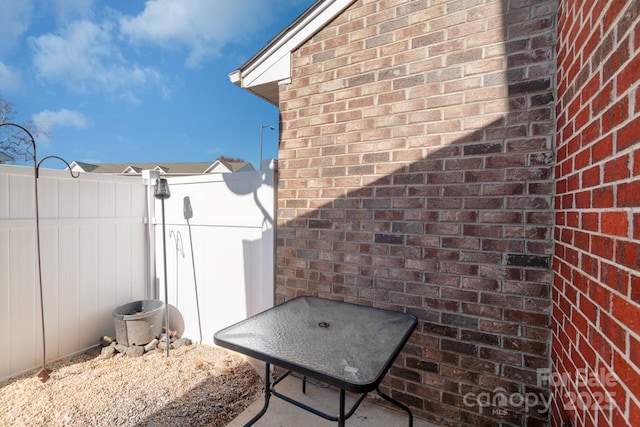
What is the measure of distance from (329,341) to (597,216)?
4.00 ft

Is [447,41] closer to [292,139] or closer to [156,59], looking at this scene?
[292,139]

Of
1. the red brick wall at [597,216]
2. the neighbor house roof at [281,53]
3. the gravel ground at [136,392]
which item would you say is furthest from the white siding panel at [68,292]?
the red brick wall at [597,216]

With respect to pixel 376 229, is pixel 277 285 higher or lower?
lower

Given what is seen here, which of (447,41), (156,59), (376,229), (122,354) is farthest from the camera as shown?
(156,59)

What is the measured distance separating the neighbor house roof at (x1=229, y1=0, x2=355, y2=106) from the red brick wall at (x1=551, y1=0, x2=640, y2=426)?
59.0 inches

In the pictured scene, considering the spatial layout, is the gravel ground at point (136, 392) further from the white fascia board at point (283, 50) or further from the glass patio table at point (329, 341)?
the white fascia board at point (283, 50)

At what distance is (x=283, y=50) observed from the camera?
8.22 ft

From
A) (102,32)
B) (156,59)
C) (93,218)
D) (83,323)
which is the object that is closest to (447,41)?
(93,218)

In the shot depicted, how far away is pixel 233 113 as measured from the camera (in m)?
29.1

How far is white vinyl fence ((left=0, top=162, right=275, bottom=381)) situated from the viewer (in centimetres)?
265

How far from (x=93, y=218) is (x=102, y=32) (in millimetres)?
20254

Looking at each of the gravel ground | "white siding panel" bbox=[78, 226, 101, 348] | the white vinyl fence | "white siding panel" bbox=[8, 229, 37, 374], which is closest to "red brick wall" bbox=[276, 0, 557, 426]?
the white vinyl fence

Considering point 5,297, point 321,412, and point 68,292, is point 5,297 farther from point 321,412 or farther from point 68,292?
point 321,412

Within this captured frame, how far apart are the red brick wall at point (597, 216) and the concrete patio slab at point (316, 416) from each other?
37.9 inches
